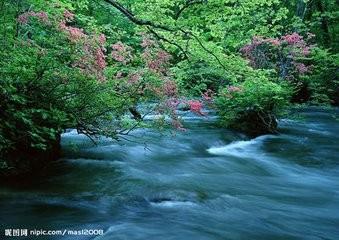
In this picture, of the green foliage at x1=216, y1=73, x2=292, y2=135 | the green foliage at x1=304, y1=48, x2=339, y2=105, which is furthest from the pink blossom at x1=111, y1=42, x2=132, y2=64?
the green foliage at x1=304, y1=48, x2=339, y2=105

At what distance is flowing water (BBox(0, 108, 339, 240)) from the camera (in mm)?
6191

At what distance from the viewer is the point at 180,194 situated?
7.29 meters

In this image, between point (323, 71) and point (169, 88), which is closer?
point (169, 88)

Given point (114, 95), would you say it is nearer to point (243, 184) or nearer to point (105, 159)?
point (105, 159)

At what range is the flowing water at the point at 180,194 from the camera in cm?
619

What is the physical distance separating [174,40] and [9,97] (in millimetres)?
3471

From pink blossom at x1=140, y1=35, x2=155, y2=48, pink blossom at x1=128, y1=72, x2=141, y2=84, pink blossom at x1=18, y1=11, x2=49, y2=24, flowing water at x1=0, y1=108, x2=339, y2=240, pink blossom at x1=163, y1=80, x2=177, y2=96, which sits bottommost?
flowing water at x1=0, y1=108, x2=339, y2=240

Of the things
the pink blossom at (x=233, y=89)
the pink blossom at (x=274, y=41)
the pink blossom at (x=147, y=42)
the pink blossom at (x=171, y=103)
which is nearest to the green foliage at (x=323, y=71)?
the pink blossom at (x=274, y=41)

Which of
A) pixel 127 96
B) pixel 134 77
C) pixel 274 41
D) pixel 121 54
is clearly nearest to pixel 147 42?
pixel 121 54

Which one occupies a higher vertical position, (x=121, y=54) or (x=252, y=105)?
(x=121, y=54)

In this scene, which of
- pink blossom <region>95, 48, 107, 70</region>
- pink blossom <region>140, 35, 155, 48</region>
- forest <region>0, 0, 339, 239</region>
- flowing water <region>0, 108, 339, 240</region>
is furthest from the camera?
pink blossom <region>140, 35, 155, 48</region>

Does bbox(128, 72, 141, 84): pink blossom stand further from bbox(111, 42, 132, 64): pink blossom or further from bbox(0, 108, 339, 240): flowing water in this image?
bbox(0, 108, 339, 240): flowing water

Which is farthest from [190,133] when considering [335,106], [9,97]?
[335,106]

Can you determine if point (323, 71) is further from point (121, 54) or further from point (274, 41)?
point (121, 54)
